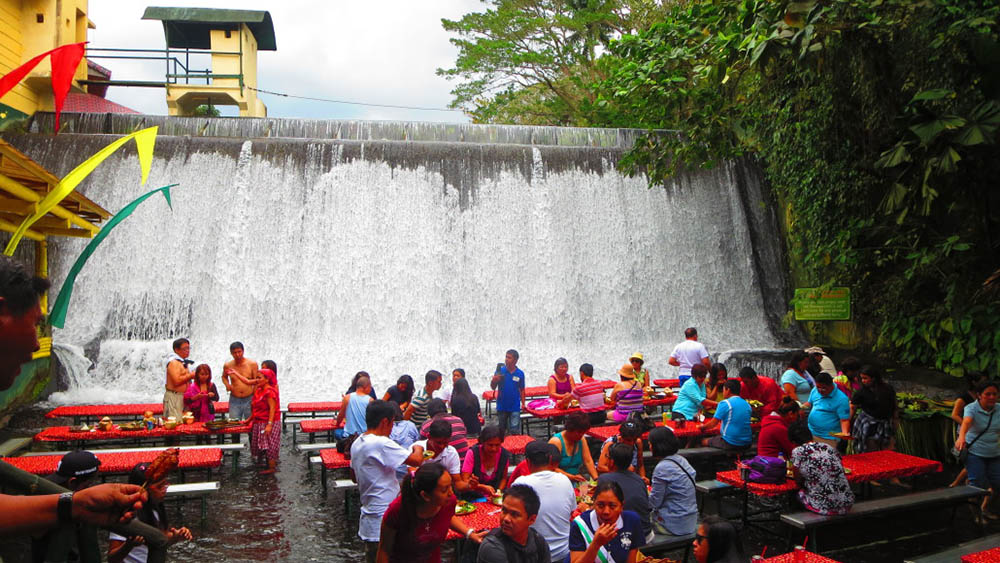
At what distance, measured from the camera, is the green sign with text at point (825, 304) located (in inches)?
469

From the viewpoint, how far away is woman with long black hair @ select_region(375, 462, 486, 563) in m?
3.02

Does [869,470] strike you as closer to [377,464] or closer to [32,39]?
[377,464]

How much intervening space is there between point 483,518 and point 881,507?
3237 mm

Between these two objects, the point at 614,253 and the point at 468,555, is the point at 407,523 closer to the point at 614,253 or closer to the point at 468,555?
the point at 468,555

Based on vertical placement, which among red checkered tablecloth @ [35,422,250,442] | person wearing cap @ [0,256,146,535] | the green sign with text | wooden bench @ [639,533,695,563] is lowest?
wooden bench @ [639,533,695,563]

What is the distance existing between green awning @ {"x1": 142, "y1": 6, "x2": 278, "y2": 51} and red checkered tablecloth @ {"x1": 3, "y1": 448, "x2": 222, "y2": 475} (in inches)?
660

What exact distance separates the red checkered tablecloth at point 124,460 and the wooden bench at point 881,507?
15.5 feet

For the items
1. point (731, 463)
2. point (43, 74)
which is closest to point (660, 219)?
point (731, 463)

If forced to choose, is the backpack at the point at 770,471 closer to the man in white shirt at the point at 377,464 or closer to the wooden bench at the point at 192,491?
the man in white shirt at the point at 377,464

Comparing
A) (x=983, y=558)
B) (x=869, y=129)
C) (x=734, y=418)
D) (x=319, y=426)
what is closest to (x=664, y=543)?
(x=983, y=558)

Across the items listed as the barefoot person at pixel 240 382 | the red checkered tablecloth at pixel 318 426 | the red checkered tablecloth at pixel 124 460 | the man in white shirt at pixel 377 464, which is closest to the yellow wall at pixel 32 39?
the barefoot person at pixel 240 382

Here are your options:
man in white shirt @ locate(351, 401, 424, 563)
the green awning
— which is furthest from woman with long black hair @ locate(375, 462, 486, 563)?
the green awning

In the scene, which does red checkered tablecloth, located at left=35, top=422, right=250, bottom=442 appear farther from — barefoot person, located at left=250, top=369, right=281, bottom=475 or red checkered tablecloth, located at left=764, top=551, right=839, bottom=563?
red checkered tablecloth, located at left=764, top=551, right=839, bottom=563

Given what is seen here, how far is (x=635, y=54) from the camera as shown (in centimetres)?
994
